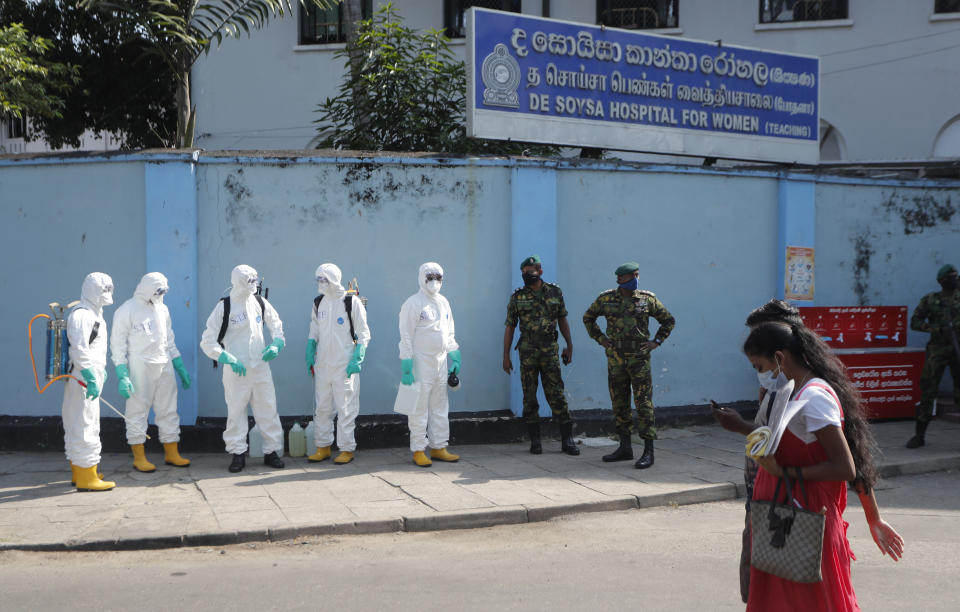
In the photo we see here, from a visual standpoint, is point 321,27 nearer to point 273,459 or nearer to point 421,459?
point 273,459

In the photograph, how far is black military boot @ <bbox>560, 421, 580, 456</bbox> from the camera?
8602 mm

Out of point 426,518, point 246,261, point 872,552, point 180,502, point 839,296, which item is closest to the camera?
point 872,552

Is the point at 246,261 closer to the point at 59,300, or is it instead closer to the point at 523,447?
the point at 59,300

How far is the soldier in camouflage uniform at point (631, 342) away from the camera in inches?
314

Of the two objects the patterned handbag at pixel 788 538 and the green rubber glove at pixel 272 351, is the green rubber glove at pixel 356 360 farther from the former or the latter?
the patterned handbag at pixel 788 538

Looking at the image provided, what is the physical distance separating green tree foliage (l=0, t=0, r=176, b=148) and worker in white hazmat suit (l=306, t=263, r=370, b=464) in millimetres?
9333

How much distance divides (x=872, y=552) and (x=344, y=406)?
473cm

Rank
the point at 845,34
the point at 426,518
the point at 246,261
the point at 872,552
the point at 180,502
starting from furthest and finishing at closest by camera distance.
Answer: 1. the point at 845,34
2. the point at 246,261
3. the point at 180,502
4. the point at 426,518
5. the point at 872,552

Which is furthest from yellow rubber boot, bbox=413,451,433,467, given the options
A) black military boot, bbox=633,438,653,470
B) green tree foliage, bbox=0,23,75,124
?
green tree foliage, bbox=0,23,75,124

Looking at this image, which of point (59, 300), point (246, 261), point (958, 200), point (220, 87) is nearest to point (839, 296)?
point (958, 200)

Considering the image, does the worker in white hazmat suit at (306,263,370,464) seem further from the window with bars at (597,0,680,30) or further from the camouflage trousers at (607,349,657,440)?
the window with bars at (597,0,680,30)

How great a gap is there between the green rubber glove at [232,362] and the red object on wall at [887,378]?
6842 millimetres

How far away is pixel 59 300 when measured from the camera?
29.0 feet

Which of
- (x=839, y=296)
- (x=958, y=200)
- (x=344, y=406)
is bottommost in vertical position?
(x=344, y=406)
